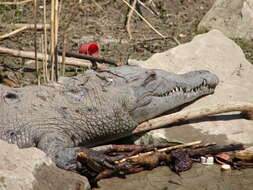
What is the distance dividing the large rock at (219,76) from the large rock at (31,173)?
154 centimetres

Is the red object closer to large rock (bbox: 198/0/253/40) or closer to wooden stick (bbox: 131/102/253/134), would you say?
wooden stick (bbox: 131/102/253/134)

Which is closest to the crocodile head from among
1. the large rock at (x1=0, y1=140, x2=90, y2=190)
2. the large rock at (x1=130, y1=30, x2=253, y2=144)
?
the large rock at (x1=130, y1=30, x2=253, y2=144)

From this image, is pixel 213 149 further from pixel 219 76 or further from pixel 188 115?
pixel 219 76

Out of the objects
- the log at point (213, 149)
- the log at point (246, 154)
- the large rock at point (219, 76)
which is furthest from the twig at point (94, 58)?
the log at point (246, 154)

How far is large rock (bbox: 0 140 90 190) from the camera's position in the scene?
167 inches

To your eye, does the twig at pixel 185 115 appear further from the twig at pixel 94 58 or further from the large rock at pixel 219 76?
the twig at pixel 94 58

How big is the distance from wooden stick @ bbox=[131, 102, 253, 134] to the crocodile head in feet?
0.29

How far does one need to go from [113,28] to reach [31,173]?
537cm

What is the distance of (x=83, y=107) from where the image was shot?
5.66 meters

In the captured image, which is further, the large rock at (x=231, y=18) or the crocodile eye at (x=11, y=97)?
the large rock at (x=231, y=18)

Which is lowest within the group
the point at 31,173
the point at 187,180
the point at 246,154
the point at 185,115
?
the point at 187,180

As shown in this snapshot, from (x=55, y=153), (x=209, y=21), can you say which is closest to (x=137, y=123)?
(x=55, y=153)

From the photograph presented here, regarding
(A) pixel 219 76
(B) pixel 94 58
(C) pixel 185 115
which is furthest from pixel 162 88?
(B) pixel 94 58

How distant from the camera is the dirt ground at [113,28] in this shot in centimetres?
852
